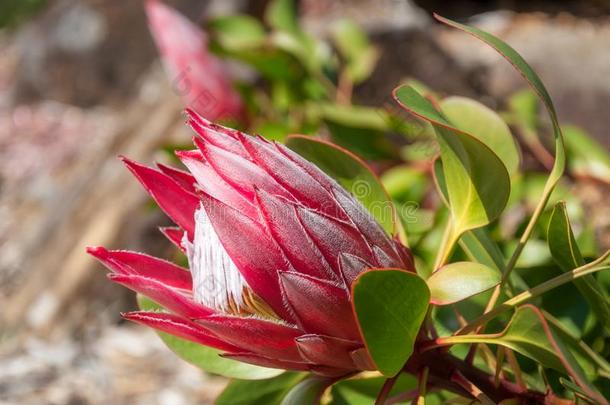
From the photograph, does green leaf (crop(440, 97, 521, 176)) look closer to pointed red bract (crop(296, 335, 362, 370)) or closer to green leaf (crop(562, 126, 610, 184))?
pointed red bract (crop(296, 335, 362, 370))

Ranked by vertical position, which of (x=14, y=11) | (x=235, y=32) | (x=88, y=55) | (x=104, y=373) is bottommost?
(x=104, y=373)

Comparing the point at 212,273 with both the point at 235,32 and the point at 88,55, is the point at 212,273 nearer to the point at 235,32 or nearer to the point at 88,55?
the point at 235,32

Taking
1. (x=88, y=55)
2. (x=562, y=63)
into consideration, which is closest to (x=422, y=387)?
(x=562, y=63)

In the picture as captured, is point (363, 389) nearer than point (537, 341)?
No

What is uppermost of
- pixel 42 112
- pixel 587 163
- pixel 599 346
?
pixel 599 346

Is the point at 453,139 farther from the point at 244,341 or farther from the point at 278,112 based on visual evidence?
the point at 278,112

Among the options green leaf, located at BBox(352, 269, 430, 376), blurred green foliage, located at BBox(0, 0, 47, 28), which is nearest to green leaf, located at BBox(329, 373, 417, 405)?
green leaf, located at BBox(352, 269, 430, 376)

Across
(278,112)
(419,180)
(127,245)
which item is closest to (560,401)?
(419,180)
